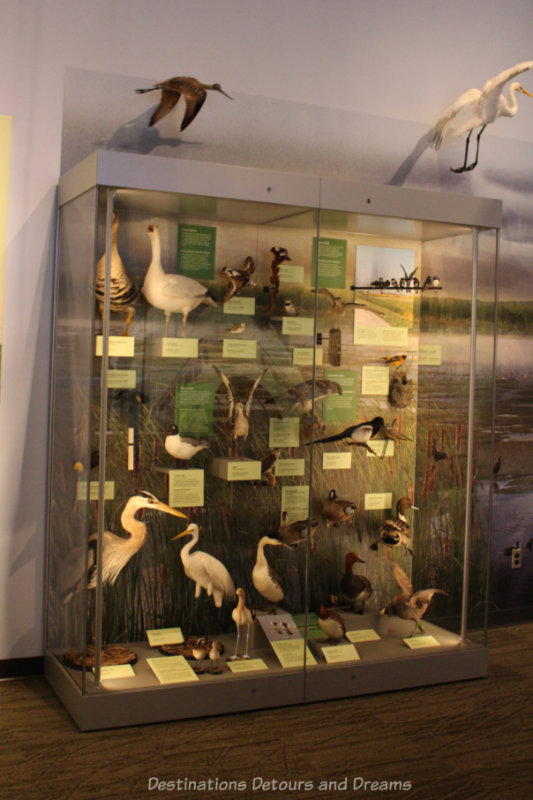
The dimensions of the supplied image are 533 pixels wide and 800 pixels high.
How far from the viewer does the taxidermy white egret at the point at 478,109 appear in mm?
4160

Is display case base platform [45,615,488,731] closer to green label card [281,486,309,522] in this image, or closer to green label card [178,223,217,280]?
green label card [281,486,309,522]

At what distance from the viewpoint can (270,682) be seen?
341 cm

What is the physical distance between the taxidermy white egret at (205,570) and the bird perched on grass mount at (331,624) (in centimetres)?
40

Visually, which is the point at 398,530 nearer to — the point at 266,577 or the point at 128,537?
the point at 266,577

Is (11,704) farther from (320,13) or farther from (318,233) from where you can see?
(320,13)

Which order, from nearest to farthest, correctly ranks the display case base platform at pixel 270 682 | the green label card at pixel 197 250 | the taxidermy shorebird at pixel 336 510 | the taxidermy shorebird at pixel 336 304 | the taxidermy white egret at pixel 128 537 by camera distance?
1. the display case base platform at pixel 270 682
2. the taxidermy white egret at pixel 128 537
3. the green label card at pixel 197 250
4. the taxidermy shorebird at pixel 336 304
5. the taxidermy shorebird at pixel 336 510

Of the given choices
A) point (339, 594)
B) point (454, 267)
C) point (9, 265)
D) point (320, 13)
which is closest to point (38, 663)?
point (339, 594)

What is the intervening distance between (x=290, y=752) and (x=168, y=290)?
1.78m

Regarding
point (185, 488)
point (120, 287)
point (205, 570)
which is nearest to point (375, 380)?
point (185, 488)

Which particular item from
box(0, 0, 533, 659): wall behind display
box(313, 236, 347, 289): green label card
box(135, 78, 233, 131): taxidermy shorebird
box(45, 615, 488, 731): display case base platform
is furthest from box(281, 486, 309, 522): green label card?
box(135, 78, 233, 131): taxidermy shorebird

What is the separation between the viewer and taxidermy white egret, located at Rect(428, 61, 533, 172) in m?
4.16

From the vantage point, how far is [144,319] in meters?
3.40

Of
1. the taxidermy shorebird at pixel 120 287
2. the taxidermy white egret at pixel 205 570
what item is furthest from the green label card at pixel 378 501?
the taxidermy shorebird at pixel 120 287

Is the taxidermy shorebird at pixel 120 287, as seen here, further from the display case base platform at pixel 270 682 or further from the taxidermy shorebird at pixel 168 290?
the display case base platform at pixel 270 682
